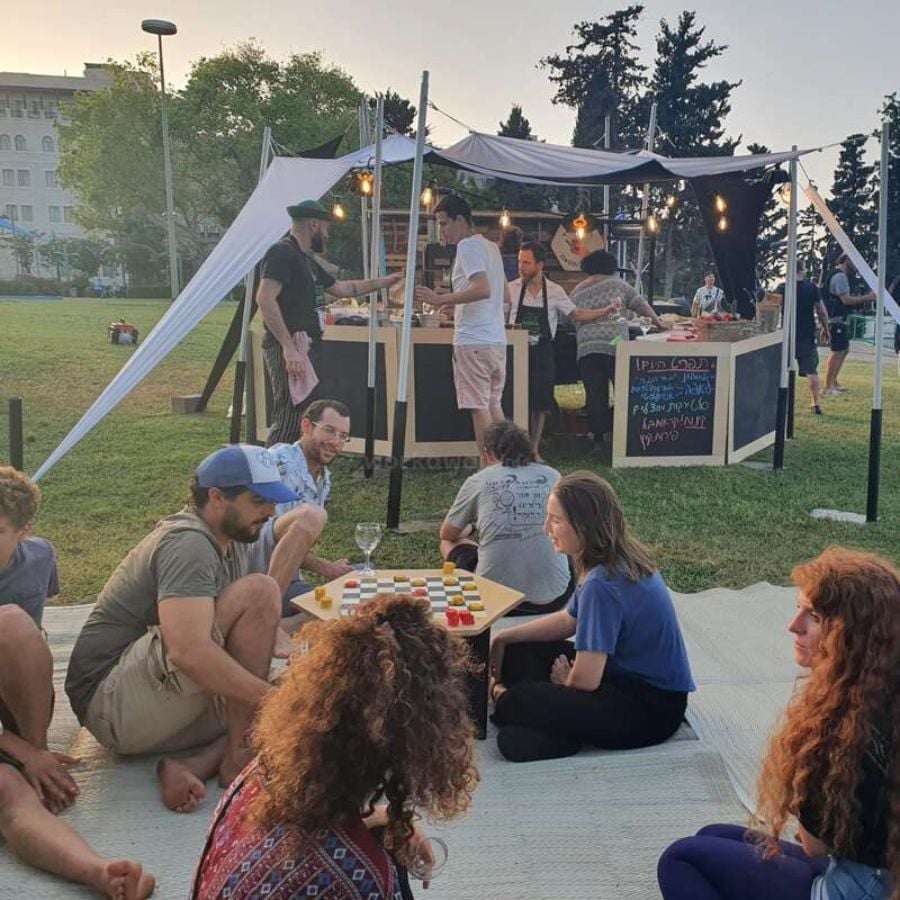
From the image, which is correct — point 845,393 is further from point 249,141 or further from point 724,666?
point 249,141

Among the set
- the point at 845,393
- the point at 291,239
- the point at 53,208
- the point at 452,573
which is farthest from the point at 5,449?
the point at 53,208

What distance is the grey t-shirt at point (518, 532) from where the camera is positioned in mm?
3898

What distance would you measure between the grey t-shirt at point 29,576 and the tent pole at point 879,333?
16.9ft

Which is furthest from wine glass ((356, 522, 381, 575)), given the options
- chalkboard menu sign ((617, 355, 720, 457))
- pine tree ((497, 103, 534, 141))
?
pine tree ((497, 103, 534, 141))

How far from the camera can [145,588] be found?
2.83 m

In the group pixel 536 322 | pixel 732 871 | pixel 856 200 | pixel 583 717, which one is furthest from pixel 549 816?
pixel 856 200

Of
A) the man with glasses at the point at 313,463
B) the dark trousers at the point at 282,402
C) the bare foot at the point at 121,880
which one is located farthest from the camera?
the dark trousers at the point at 282,402

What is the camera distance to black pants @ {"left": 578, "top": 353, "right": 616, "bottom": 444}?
27.8ft

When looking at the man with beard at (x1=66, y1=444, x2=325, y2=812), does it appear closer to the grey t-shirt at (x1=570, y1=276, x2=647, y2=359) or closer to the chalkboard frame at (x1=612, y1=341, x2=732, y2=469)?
the chalkboard frame at (x1=612, y1=341, x2=732, y2=469)

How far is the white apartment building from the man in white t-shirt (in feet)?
250

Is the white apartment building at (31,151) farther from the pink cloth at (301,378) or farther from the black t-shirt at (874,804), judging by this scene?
the black t-shirt at (874,804)

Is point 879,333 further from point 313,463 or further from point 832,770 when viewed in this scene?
point 832,770

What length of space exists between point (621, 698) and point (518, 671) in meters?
0.51

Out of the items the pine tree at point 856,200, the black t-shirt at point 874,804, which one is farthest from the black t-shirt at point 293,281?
the pine tree at point 856,200
